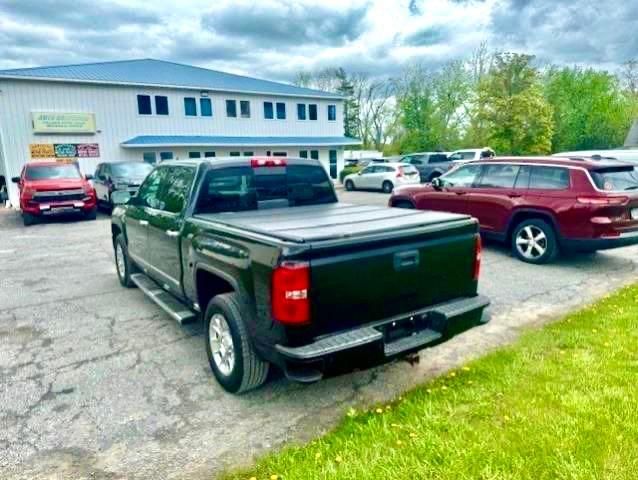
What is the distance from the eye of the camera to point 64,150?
20438 millimetres

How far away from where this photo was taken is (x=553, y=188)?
687cm

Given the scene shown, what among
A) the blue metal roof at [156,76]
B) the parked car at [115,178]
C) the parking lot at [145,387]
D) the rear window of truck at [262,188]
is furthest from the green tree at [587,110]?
the rear window of truck at [262,188]

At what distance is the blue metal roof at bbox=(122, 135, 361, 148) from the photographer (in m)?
21.9

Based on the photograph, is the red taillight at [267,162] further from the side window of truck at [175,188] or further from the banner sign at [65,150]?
the banner sign at [65,150]

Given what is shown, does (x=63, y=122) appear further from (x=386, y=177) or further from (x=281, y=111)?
(x=386, y=177)

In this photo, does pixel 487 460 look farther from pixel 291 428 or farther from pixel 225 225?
pixel 225 225

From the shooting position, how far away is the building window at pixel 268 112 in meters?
27.3

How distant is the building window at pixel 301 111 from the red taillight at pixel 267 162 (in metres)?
25.5

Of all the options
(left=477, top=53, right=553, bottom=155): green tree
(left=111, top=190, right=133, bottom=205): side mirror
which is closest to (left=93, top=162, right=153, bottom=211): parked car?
(left=111, top=190, right=133, bottom=205): side mirror

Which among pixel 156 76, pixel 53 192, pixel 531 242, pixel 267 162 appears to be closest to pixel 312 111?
pixel 156 76

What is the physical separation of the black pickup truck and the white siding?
19.4 m

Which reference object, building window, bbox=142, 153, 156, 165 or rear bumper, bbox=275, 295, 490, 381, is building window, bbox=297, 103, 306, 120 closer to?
building window, bbox=142, 153, 156, 165

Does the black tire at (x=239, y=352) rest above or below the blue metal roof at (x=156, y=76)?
below

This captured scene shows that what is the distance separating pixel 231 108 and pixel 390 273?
25.1 m
